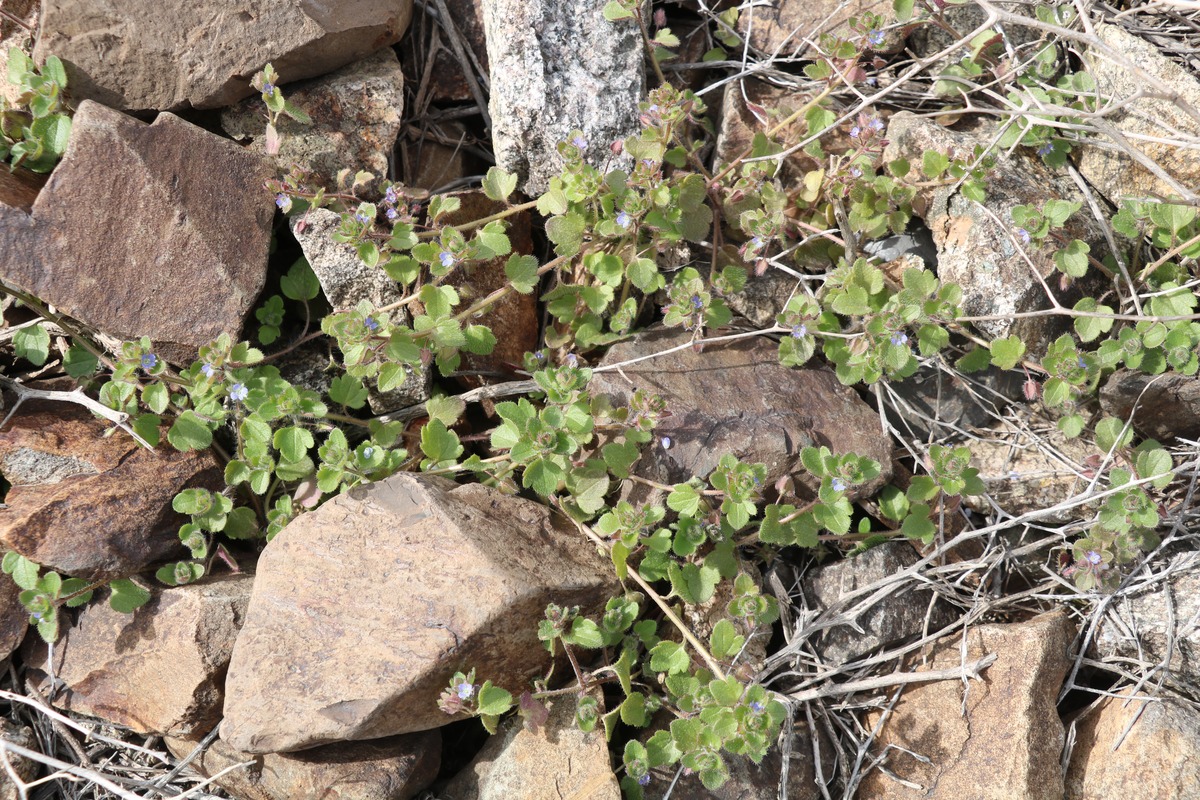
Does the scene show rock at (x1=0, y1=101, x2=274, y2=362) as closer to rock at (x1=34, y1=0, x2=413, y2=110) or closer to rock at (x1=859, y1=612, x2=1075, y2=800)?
rock at (x1=34, y1=0, x2=413, y2=110)

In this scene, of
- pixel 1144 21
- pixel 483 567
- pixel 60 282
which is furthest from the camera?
Answer: pixel 1144 21

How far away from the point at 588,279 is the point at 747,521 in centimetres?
107

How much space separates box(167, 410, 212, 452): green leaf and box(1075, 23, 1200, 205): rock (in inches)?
128

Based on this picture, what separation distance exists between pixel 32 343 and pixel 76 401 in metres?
0.23

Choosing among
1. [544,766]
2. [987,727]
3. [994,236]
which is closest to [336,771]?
[544,766]

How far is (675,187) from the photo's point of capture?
324 centimetres

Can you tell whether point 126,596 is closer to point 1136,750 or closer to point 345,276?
point 345,276

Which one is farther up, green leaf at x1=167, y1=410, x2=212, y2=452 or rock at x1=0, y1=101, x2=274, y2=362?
rock at x1=0, y1=101, x2=274, y2=362

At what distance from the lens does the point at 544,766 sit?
283 centimetres

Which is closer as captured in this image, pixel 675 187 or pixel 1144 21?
pixel 675 187

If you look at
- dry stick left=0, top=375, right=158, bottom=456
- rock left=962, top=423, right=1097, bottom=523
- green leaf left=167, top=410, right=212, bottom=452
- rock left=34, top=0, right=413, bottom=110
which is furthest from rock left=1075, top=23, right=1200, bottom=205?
dry stick left=0, top=375, right=158, bottom=456

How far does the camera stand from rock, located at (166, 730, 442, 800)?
277cm

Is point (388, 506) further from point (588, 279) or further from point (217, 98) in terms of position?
point (217, 98)

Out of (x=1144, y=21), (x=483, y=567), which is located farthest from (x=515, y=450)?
(x=1144, y=21)
